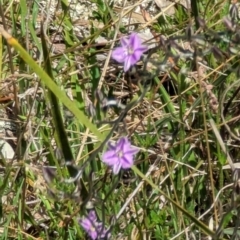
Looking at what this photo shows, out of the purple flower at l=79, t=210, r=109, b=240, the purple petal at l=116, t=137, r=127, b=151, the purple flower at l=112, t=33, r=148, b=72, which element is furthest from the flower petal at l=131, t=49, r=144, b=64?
the purple flower at l=79, t=210, r=109, b=240

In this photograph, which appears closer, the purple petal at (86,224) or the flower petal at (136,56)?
the flower petal at (136,56)

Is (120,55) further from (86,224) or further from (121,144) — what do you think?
(86,224)

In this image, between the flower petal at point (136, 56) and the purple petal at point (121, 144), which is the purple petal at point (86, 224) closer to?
the purple petal at point (121, 144)

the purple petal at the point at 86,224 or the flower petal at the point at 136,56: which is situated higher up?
the flower petal at the point at 136,56

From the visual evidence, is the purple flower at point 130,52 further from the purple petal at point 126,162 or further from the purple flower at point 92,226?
the purple flower at point 92,226

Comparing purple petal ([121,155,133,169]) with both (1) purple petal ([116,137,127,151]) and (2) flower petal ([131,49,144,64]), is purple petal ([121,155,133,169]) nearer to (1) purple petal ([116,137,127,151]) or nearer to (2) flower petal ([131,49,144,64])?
(1) purple petal ([116,137,127,151])

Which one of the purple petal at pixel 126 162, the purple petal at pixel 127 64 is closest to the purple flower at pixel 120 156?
the purple petal at pixel 126 162

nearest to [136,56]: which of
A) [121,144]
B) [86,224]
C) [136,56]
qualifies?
[136,56]

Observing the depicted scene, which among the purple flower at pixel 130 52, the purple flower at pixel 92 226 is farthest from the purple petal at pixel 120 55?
the purple flower at pixel 92 226

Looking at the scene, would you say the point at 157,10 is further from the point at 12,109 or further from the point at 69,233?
the point at 69,233

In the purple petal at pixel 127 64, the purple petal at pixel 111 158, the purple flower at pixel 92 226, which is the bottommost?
the purple flower at pixel 92 226
